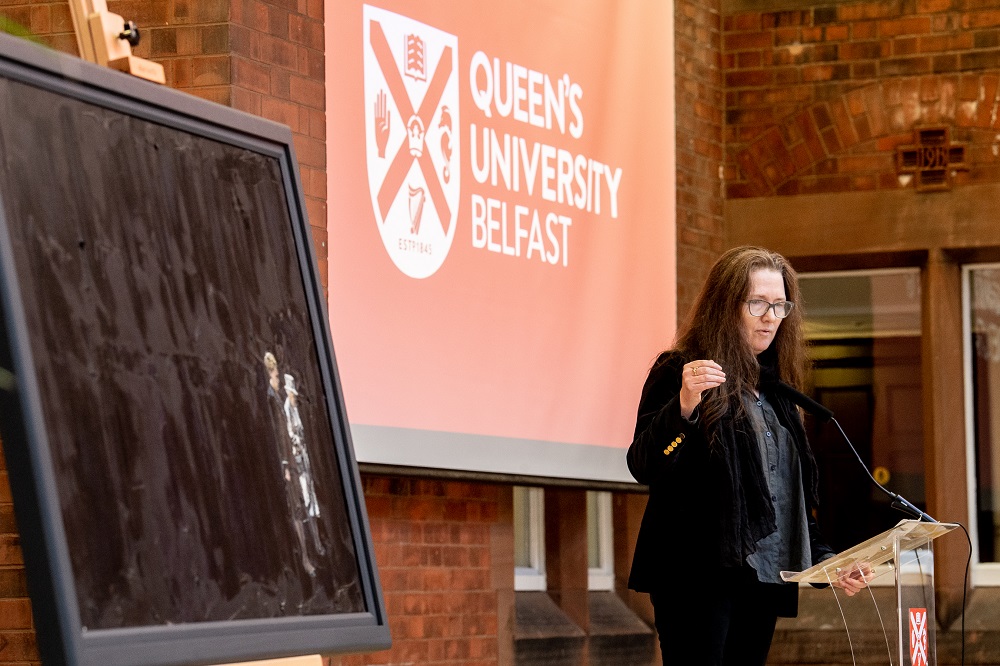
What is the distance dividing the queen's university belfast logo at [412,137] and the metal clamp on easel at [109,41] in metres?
2.76

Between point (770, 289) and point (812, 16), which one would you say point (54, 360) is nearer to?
point (770, 289)

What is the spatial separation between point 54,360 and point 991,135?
19.4 ft

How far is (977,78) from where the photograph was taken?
684 centimetres

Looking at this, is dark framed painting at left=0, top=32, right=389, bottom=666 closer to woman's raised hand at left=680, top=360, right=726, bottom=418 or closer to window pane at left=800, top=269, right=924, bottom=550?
woman's raised hand at left=680, top=360, right=726, bottom=418

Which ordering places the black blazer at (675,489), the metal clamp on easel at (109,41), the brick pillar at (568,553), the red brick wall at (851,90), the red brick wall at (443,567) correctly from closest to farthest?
the metal clamp on easel at (109,41) < the black blazer at (675,489) < the red brick wall at (443,567) < the brick pillar at (568,553) < the red brick wall at (851,90)

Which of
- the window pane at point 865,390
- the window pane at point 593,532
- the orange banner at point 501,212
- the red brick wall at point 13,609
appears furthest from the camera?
the window pane at point 865,390

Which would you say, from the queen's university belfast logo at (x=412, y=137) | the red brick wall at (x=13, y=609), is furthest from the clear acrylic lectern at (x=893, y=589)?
the red brick wall at (x=13, y=609)

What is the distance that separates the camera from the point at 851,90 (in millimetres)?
7035

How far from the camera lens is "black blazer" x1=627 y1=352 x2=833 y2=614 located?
132 inches

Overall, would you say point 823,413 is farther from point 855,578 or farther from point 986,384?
point 986,384

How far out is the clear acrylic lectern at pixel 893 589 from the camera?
3.23 m

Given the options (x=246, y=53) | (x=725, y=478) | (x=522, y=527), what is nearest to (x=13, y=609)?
(x=246, y=53)

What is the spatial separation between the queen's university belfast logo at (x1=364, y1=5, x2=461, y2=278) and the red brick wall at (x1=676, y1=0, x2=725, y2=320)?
6.70ft

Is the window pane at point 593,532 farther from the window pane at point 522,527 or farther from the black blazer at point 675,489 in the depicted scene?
the black blazer at point 675,489
